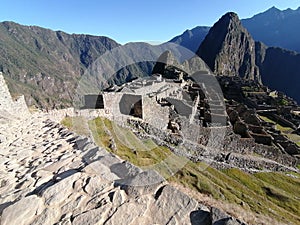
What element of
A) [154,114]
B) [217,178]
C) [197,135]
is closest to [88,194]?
[217,178]

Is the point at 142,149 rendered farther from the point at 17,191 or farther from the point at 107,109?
the point at 17,191

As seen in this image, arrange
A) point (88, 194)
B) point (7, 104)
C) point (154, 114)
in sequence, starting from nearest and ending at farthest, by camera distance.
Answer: point (88, 194)
point (7, 104)
point (154, 114)

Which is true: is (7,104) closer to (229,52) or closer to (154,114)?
(154,114)

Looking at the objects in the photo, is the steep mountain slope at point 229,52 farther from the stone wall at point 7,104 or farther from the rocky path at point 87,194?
the rocky path at point 87,194

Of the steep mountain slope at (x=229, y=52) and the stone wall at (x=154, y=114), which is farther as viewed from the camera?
the steep mountain slope at (x=229, y=52)

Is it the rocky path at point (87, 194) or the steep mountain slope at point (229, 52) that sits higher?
the rocky path at point (87, 194)

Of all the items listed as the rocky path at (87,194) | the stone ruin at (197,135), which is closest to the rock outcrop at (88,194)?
the rocky path at (87,194)

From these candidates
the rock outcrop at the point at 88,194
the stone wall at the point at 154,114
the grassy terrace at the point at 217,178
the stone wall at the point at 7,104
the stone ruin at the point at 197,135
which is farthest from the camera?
the stone wall at the point at 154,114

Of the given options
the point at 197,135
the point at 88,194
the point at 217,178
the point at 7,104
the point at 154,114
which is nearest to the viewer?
the point at 88,194
